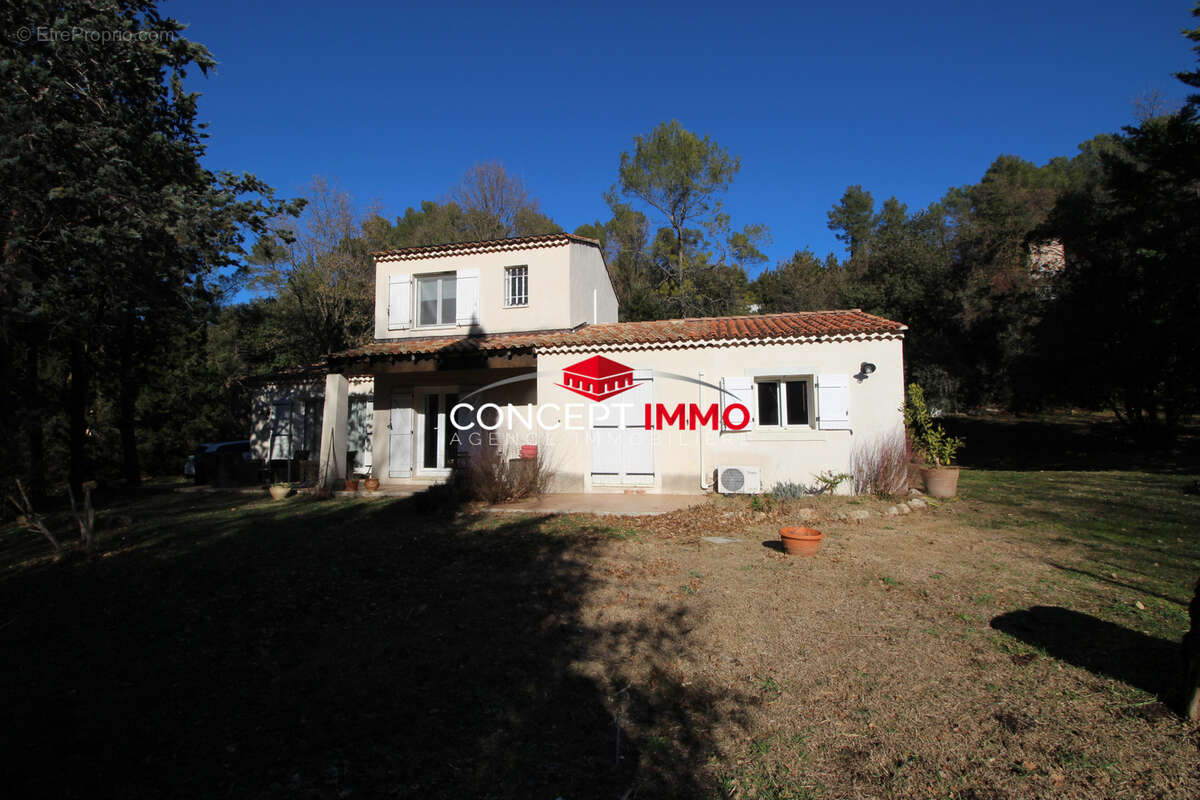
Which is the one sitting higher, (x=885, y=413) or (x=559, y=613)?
(x=885, y=413)

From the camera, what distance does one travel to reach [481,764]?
284 cm

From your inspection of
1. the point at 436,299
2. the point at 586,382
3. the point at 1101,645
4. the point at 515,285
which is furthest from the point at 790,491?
the point at 436,299

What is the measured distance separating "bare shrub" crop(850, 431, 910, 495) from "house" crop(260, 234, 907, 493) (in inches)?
5.1

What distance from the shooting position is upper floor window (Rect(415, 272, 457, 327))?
13.7m

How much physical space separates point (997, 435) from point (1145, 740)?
21629 millimetres

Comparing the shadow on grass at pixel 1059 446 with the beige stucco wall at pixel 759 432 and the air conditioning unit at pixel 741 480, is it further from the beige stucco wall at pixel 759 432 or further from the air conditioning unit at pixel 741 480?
the air conditioning unit at pixel 741 480

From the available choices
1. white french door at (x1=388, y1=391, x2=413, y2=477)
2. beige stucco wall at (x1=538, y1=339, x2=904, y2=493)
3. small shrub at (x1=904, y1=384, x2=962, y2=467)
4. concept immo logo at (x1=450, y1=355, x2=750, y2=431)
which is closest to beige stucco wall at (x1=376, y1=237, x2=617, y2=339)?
concept immo logo at (x1=450, y1=355, x2=750, y2=431)

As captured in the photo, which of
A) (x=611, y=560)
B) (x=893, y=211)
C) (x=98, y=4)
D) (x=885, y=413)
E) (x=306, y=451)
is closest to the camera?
(x=611, y=560)

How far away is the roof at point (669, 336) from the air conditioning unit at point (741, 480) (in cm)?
249

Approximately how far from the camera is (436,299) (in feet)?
45.4

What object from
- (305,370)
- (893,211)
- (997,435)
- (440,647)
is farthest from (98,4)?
(893,211)

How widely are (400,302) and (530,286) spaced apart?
3.58m

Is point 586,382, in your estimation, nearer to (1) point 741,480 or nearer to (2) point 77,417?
(1) point 741,480

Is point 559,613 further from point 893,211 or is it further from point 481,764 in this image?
point 893,211
